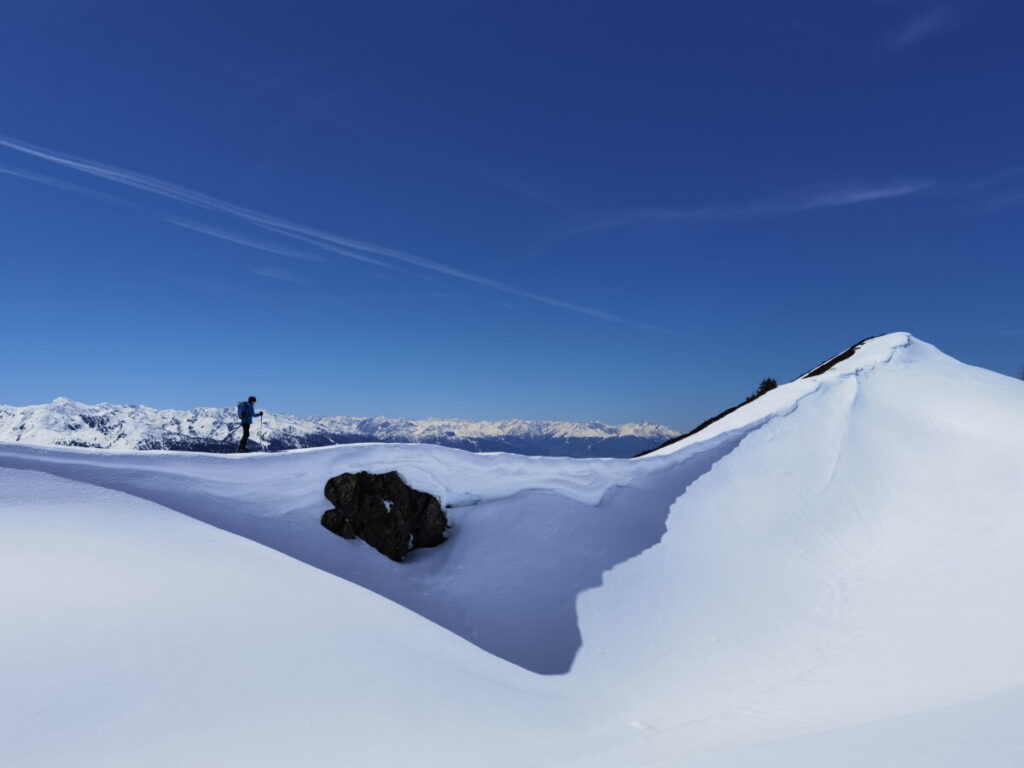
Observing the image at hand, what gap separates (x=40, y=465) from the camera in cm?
991

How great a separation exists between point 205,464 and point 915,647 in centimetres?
1450

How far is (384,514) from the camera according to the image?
11.5 m

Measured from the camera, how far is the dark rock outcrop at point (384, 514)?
1130 centimetres

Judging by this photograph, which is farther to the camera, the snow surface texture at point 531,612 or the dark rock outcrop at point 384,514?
the dark rock outcrop at point 384,514

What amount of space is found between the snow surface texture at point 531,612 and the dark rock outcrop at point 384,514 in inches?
13.9

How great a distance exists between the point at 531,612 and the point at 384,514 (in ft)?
12.9

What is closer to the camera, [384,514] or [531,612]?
[531,612]

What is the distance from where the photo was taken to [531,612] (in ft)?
34.0

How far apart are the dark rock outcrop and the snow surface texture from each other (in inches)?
13.9

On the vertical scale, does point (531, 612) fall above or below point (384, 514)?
below

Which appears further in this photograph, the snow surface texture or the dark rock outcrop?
the dark rock outcrop

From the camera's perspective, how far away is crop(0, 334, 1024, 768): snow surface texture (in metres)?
5.56

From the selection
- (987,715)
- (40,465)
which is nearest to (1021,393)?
(987,715)

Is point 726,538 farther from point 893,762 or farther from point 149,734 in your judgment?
point 149,734
